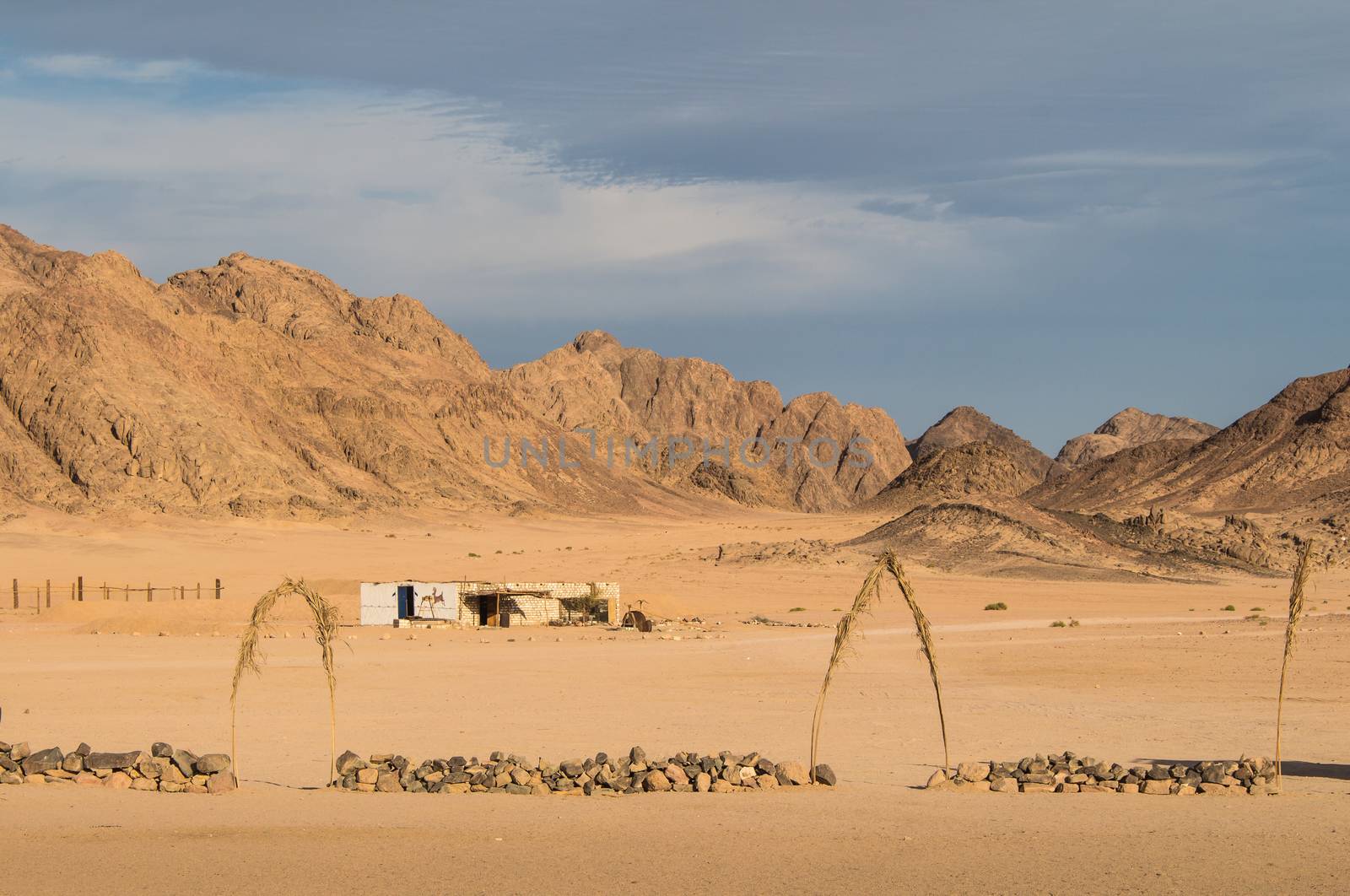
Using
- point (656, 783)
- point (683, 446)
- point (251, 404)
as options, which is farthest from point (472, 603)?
point (683, 446)

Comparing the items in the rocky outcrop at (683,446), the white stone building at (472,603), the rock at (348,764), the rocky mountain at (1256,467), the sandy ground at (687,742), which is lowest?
the sandy ground at (687,742)

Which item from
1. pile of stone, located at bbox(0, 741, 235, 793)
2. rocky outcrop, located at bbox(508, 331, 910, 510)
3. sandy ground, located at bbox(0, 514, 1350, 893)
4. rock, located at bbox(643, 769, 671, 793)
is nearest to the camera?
sandy ground, located at bbox(0, 514, 1350, 893)

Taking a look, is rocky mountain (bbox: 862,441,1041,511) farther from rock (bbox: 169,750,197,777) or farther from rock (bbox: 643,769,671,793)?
rock (bbox: 169,750,197,777)

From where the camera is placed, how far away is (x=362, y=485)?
102 meters

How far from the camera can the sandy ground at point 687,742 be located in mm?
10023

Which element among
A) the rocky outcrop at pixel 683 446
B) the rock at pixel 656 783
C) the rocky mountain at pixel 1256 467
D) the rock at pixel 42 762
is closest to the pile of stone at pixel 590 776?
the rock at pixel 656 783

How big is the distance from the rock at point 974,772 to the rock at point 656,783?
2847 millimetres

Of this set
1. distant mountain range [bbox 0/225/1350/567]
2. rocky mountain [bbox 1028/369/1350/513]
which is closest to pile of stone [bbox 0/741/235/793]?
distant mountain range [bbox 0/225/1350/567]

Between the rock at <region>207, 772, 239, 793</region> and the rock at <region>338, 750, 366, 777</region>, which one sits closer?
the rock at <region>207, 772, 239, 793</region>

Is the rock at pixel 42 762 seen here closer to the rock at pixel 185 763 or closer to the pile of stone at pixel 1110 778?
the rock at pixel 185 763

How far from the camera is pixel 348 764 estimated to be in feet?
44.8

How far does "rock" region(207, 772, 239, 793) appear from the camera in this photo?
43.4 ft

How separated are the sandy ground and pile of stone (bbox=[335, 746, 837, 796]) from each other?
0.98 ft

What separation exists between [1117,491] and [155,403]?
7819 centimetres
